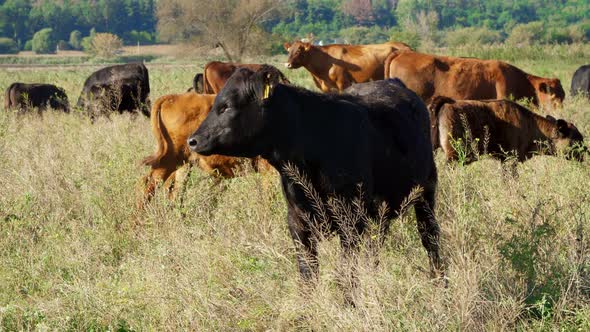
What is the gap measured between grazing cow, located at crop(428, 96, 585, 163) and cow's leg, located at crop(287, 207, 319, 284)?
376cm

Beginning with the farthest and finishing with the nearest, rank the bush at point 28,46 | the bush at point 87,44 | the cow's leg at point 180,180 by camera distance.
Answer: the bush at point 28,46
the bush at point 87,44
the cow's leg at point 180,180

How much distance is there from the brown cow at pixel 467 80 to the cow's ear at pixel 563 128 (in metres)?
3.48

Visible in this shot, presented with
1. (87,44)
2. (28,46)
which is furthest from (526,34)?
(28,46)

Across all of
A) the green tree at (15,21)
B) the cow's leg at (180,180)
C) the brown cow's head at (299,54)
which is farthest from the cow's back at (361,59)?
the green tree at (15,21)

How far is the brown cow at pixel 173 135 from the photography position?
7785 mm

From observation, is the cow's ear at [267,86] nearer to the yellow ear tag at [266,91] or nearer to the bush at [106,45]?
the yellow ear tag at [266,91]

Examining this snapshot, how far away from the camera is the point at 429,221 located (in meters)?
5.82

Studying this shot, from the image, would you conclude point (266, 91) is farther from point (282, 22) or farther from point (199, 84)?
point (282, 22)

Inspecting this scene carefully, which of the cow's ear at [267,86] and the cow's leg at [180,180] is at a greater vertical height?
the cow's ear at [267,86]

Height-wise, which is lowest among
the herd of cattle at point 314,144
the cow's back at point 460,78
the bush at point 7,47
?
the bush at point 7,47

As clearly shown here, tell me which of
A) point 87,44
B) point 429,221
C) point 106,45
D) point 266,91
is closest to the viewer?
point 266,91

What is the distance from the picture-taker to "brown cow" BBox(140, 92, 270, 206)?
7.79m

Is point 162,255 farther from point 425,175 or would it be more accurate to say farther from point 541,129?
point 541,129

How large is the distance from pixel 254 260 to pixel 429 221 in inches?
60.5
